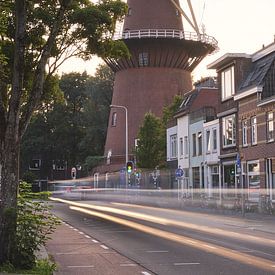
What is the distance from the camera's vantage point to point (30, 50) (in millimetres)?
12914

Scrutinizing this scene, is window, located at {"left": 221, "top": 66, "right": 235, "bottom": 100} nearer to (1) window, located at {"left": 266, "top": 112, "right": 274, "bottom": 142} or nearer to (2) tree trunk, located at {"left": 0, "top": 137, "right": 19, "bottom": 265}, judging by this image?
(1) window, located at {"left": 266, "top": 112, "right": 274, "bottom": 142}

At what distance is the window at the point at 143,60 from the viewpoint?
227 feet

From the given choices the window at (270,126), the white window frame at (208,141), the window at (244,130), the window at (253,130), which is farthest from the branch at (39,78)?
the white window frame at (208,141)

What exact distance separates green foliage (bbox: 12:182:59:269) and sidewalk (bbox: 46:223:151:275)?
1.03 metres

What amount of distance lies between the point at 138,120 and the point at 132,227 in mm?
46236

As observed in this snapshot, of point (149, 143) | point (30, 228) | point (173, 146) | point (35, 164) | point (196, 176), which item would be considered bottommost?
point (30, 228)

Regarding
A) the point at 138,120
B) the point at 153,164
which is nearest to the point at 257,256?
the point at 153,164

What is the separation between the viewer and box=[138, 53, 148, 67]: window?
69125 millimetres

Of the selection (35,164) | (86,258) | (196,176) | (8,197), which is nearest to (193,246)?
(86,258)

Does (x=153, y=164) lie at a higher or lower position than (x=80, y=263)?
higher

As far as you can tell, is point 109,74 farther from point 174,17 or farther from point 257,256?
point 257,256

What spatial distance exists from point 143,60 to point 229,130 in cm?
2668

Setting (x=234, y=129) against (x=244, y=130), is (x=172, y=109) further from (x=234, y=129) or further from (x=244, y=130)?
(x=244, y=130)

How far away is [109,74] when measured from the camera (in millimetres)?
100250
